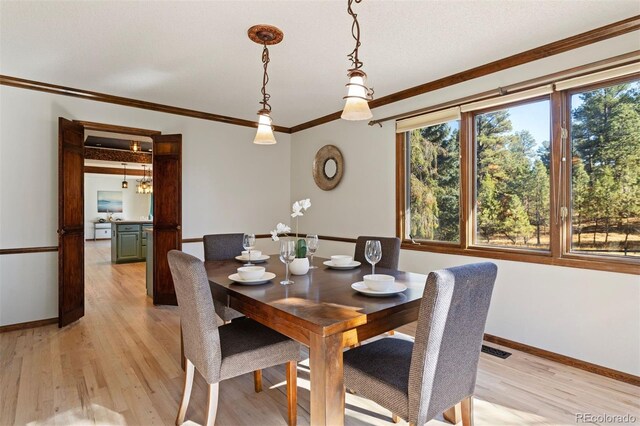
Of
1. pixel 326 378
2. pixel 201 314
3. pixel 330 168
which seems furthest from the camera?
pixel 330 168

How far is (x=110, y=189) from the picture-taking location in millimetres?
12039

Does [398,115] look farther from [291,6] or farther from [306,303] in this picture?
[306,303]

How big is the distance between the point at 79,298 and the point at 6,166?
1.45m

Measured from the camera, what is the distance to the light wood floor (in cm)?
189

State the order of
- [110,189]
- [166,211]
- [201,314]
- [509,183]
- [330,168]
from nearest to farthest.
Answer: [201,314], [509,183], [166,211], [330,168], [110,189]

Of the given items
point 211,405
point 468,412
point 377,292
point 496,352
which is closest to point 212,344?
point 211,405

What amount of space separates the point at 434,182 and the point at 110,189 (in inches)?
476

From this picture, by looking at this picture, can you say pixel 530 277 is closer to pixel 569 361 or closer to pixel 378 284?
pixel 569 361

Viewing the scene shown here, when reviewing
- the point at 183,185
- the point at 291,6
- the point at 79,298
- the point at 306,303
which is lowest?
the point at 79,298

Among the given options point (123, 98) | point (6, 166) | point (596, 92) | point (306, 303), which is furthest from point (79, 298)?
point (596, 92)

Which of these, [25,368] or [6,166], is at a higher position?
[6,166]

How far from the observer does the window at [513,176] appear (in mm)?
2717

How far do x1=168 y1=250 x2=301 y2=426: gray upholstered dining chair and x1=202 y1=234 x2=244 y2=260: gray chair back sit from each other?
36.7 inches

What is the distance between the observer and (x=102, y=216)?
11.9 meters
